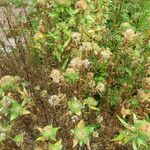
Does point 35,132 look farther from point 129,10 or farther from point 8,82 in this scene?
point 129,10

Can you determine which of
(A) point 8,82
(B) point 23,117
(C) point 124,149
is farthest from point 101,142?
(A) point 8,82

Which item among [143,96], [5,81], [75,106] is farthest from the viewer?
[143,96]

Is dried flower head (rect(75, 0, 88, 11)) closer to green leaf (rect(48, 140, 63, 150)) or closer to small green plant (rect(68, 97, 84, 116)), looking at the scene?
small green plant (rect(68, 97, 84, 116))

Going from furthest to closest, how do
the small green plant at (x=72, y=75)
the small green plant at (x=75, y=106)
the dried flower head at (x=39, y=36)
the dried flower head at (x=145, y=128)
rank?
the dried flower head at (x=39, y=36), the small green plant at (x=72, y=75), the small green plant at (x=75, y=106), the dried flower head at (x=145, y=128)

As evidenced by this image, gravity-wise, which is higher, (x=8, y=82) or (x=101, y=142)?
(x=8, y=82)

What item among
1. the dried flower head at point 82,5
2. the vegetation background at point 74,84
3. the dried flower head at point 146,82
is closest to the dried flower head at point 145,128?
the vegetation background at point 74,84

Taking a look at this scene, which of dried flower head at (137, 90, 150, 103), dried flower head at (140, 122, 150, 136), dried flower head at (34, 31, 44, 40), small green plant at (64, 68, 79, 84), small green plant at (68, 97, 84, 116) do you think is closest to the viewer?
dried flower head at (140, 122, 150, 136)

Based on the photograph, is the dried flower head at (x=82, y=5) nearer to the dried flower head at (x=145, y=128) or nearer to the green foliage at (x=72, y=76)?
the green foliage at (x=72, y=76)

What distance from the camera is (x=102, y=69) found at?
373 centimetres

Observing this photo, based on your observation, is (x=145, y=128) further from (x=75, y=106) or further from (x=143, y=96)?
(x=143, y=96)

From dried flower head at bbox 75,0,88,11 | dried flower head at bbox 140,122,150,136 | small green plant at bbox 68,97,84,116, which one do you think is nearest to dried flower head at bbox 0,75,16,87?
small green plant at bbox 68,97,84,116

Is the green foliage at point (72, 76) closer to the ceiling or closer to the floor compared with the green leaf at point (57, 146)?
closer to the ceiling

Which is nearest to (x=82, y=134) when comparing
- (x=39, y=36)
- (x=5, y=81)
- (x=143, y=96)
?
(x=5, y=81)

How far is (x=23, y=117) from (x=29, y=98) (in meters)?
0.27
